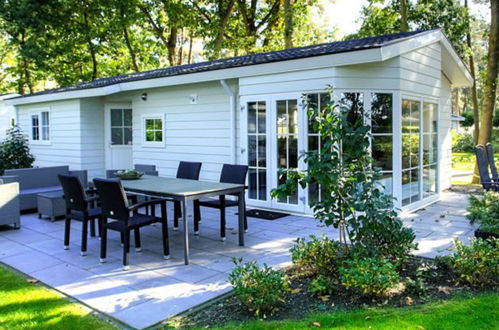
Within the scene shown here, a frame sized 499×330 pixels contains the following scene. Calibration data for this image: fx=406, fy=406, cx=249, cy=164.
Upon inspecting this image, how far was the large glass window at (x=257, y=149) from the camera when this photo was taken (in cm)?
725

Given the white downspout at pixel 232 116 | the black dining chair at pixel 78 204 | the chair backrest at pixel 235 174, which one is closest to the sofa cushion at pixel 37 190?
the black dining chair at pixel 78 204

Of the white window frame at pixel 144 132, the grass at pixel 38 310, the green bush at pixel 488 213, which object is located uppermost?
the white window frame at pixel 144 132

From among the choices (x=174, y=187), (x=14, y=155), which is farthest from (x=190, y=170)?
(x=14, y=155)

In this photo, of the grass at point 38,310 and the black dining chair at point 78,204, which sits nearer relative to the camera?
the grass at point 38,310

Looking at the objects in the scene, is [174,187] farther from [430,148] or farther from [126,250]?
[430,148]

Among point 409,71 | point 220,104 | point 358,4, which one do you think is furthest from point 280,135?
point 358,4

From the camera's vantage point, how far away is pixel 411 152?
7.11m

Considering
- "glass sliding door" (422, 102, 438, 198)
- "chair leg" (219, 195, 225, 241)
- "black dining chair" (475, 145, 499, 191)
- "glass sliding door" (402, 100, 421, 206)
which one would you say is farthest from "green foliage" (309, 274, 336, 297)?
"glass sliding door" (422, 102, 438, 198)

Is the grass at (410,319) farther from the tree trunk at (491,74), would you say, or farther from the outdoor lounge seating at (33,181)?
the tree trunk at (491,74)

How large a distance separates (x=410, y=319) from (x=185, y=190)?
2.72 meters

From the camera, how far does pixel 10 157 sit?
35.2 feet

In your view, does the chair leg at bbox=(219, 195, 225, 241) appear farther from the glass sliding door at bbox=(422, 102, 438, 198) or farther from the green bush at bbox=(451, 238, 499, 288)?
the glass sliding door at bbox=(422, 102, 438, 198)

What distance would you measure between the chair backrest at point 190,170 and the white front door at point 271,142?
119 cm

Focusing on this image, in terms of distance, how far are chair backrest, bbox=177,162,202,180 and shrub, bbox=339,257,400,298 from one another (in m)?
3.76
